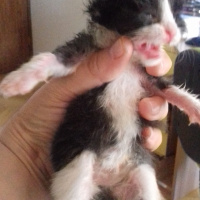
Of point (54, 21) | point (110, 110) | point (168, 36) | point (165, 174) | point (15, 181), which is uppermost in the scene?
point (168, 36)

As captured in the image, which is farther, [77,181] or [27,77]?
[77,181]

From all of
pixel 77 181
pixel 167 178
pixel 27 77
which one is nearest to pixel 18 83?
pixel 27 77

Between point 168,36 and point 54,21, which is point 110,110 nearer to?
point 168,36

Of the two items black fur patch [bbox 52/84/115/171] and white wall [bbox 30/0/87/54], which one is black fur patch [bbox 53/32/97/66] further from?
white wall [bbox 30/0/87/54]

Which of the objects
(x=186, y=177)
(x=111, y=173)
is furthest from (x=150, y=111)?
(x=186, y=177)

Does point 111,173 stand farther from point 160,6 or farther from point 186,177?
point 186,177

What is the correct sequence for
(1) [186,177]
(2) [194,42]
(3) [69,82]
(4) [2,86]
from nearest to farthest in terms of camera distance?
(4) [2,86], (3) [69,82], (2) [194,42], (1) [186,177]

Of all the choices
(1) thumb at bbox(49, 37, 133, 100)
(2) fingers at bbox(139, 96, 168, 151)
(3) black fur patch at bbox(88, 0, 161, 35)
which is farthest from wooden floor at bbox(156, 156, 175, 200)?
(3) black fur patch at bbox(88, 0, 161, 35)
